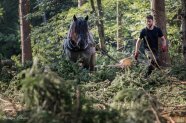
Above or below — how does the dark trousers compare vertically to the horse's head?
below

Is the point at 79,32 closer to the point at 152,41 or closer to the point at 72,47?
the point at 72,47

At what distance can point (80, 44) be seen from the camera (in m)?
11.4

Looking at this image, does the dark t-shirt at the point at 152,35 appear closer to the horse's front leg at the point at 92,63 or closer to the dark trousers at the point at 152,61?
the dark trousers at the point at 152,61

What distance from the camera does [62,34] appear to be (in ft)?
67.1

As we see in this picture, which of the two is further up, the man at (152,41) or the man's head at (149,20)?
the man's head at (149,20)

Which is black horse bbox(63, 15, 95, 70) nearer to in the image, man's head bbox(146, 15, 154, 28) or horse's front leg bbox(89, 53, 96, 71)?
horse's front leg bbox(89, 53, 96, 71)

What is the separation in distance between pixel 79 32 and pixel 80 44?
0.99ft

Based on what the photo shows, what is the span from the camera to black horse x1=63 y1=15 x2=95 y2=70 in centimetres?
1138

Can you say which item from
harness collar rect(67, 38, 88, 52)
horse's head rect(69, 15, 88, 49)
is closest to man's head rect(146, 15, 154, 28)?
horse's head rect(69, 15, 88, 49)

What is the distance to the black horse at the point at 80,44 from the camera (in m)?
11.4

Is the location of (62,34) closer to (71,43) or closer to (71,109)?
(71,43)

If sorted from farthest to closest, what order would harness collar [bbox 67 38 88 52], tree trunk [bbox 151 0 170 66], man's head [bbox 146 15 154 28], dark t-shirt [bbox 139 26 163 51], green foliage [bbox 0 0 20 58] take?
green foliage [bbox 0 0 20 58], tree trunk [bbox 151 0 170 66], harness collar [bbox 67 38 88 52], dark t-shirt [bbox 139 26 163 51], man's head [bbox 146 15 154 28]

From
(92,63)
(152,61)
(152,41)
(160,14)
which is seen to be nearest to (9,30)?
(92,63)

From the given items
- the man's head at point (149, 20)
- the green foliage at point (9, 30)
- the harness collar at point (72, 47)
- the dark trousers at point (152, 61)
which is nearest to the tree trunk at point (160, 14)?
the dark trousers at point (152, 61)
